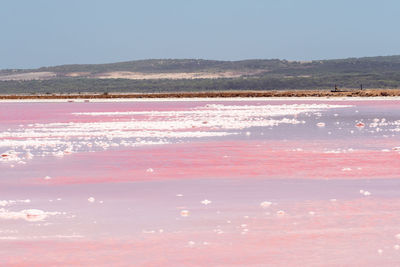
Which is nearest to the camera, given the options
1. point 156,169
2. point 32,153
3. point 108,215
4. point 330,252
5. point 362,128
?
point 330,252

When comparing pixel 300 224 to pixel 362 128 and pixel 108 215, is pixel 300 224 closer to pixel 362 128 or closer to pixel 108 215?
pixel 108 215

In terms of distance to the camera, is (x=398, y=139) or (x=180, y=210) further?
(x=398, y=139)

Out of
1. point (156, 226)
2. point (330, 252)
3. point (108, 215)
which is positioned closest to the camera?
point (330, 252)

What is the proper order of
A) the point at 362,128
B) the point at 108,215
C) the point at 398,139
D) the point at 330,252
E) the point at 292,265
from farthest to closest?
the point at 362,128 → the point at 398,139 → the point at 108,215 → the point at 330,252 → the point at 292,265

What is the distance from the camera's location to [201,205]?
13.8 m

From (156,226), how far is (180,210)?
136 cm

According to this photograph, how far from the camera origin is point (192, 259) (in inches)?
392

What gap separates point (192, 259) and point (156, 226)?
2062mm

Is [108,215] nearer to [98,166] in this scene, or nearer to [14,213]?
[14,213]

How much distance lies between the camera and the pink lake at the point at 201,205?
1027 cm

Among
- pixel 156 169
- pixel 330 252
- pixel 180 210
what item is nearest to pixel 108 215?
pixel 180 210

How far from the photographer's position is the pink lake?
33.7 ft

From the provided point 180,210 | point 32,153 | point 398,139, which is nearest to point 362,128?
point 398,139

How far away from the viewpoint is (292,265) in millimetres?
9602
